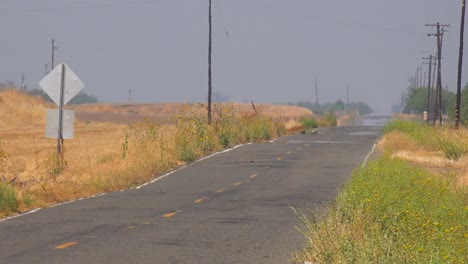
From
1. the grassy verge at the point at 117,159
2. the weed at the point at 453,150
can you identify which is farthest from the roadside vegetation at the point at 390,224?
the weed at the point at 453,150

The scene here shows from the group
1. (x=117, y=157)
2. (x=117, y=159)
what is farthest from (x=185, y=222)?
(x=117, y=157)

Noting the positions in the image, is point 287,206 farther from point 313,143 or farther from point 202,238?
point 313,143

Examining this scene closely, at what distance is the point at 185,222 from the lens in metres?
18.0

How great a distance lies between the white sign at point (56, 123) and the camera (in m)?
24.3

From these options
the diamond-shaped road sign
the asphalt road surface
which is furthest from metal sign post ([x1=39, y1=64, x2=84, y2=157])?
the asphalt road surface

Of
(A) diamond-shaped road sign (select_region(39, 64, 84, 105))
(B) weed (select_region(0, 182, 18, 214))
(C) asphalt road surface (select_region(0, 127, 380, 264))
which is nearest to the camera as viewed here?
(C) asphalt road surface (select_region(0, 127, 380, 264))

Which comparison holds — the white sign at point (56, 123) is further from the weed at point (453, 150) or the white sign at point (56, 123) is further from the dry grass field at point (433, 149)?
the weed at point (453, 150)

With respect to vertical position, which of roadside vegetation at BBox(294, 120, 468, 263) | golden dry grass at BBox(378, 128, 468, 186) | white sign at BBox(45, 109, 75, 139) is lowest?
golden dry grass at BBox(378, 128, 468, 186)

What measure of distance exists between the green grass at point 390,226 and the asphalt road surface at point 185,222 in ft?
2.85

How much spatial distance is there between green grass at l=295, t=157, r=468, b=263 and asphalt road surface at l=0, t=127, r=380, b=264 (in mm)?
870

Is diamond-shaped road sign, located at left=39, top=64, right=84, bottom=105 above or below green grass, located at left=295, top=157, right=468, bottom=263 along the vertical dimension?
above

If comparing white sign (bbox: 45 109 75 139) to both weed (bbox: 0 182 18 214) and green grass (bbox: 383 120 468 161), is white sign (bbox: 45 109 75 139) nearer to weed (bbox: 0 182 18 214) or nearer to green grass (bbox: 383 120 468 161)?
weed (bbox: 0 182 18 214)

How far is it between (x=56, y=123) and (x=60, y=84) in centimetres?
116

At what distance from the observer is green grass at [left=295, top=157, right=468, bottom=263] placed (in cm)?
1087
